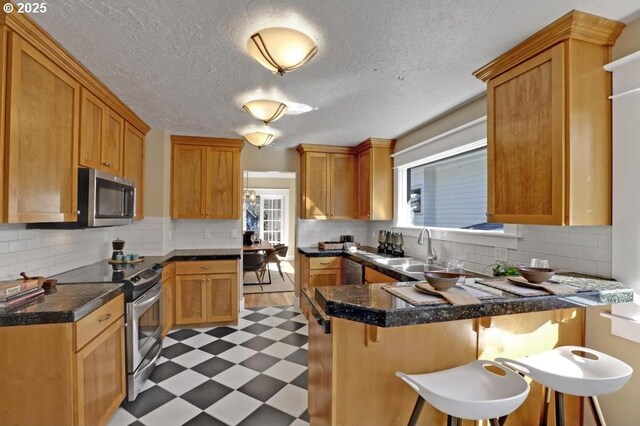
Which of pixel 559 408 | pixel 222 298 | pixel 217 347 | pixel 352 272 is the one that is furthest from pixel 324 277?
pixel 559 408

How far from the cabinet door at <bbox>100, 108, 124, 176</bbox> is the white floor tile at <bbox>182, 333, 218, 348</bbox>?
5.99ft

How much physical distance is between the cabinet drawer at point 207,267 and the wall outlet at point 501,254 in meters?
2.75

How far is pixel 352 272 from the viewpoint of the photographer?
3.63 m

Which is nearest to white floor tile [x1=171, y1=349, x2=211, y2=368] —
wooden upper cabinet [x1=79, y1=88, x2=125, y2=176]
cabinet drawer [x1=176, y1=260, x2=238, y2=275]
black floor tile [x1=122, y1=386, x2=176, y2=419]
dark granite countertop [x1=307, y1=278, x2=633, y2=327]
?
black floor tile [x1=122, y1=386, x2=176, y2=419]

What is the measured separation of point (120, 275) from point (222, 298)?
1.46 metres

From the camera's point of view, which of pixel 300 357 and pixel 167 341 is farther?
pixel 167 341

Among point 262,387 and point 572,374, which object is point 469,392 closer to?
point 572,374

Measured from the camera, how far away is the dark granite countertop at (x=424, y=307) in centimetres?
124

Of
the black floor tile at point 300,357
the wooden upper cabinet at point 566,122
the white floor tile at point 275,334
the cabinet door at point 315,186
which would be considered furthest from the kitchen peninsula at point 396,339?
the cabinet door at point 315,186

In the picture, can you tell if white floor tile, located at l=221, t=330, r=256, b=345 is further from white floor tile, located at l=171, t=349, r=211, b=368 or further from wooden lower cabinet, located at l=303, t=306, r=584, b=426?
wooden lower cabinet, located at l=303, t=306, r=584, b=426

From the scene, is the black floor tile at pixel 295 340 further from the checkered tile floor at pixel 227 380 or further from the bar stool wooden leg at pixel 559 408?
the bar stool wooden leg at pixel 559 408

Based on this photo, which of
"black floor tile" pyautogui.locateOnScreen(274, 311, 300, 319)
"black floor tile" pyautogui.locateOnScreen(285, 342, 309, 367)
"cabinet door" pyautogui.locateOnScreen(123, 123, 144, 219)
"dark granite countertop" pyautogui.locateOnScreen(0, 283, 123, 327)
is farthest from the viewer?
"black floor tile" pyautogui.locateOnScreen(274, 311, 300, 319)

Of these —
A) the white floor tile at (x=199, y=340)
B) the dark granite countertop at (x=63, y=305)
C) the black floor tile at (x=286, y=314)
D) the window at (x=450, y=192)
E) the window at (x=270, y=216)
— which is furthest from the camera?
the window at (x=270, y=216)

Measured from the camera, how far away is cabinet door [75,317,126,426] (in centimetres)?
162
